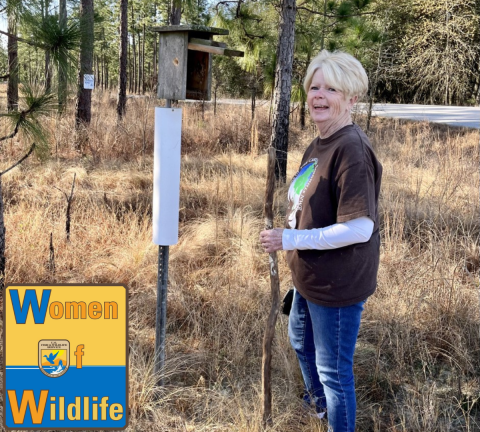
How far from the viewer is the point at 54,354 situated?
2.03m

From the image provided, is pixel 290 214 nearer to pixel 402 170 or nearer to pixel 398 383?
pixel 398 383

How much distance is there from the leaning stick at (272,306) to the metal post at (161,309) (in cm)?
50

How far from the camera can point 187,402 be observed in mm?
2123

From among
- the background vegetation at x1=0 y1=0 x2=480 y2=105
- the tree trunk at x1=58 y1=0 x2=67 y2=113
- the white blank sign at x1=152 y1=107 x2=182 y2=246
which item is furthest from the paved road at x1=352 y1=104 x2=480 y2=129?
the white blank sign at x1=152 y1=107 x2=182 y2=246

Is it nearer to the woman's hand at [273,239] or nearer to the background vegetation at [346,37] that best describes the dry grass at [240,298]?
the woman's hand at [273,239]

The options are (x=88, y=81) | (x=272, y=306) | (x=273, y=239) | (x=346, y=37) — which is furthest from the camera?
(x=346, y=37)

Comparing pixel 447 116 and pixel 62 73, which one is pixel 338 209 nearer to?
pixel 62 73

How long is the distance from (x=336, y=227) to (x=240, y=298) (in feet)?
4.86

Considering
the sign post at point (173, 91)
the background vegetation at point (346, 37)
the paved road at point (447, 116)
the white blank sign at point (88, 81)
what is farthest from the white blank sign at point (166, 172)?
the paved road at point (447, 116)

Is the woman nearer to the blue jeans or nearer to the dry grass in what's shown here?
the blue jeans

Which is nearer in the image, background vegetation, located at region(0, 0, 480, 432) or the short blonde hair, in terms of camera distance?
the short blonde hair

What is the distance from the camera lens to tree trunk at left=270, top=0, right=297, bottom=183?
561 centimetres

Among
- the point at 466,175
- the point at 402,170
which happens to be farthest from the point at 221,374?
the point at 402,170

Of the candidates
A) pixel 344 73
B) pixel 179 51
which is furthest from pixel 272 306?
pixel 179 51
